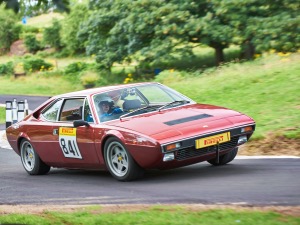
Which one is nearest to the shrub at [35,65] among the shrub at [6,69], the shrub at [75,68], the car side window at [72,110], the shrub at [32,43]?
the shrub at [6,69]

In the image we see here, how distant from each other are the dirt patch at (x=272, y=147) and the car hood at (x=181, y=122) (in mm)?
2082

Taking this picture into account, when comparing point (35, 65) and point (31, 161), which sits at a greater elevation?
point (31, 161)

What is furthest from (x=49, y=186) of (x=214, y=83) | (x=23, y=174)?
(x=214, y=83)

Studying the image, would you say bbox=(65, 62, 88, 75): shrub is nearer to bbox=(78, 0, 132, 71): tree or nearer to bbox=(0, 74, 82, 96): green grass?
bbox=(0, 74, 82, 96): green grass

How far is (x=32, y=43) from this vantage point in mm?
72312

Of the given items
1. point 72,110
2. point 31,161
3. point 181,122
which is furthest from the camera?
point 31,161

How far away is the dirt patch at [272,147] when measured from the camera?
37.5 ft

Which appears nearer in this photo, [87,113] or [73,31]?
[87,113]

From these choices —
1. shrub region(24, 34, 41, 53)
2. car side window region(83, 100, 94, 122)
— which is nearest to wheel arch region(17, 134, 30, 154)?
car side window region(83, 100, 94, 122)

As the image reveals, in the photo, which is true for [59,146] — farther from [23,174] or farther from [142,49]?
[142,49]

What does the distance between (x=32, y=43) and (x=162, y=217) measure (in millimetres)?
67479

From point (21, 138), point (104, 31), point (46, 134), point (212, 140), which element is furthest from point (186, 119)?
point (104, 31)

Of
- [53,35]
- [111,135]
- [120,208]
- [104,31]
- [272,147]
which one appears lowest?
[272,147]

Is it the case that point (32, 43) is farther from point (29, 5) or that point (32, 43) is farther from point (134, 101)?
point (29, 5)
